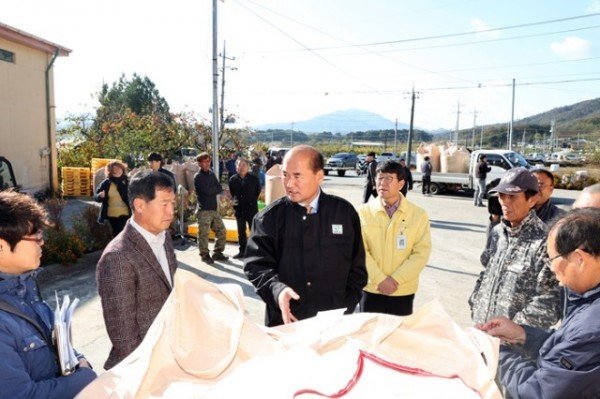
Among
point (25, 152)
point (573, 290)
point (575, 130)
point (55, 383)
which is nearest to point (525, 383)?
point (573, 290)

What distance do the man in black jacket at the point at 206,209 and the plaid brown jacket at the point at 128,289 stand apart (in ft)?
18.2

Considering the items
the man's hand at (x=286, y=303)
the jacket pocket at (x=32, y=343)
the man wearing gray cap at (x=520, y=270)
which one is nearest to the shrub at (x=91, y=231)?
the man's hand at (x=286, y=303)

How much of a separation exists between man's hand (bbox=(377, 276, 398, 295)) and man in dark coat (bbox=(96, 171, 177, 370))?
1727 millimetres

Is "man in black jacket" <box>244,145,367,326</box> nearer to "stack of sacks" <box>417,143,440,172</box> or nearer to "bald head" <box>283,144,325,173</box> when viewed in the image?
"bald head" <box>283,144,325,173</box>

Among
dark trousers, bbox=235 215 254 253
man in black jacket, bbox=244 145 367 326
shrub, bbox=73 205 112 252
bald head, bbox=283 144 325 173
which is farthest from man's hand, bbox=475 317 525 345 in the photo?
shrub, bbox=73 205 112 252

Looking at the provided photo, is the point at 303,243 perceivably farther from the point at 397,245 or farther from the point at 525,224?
the point at 525,224

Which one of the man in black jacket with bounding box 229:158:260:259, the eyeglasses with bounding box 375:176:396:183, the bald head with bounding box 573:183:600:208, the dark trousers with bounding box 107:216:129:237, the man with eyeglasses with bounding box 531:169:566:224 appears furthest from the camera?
the man in black jacket with bounding box 229:158:260:259

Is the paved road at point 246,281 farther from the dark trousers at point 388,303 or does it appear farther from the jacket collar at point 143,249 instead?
the dark trousers at point 388,303

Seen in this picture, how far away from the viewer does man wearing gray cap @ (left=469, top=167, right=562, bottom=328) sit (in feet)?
8.30

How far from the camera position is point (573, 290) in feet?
6.08

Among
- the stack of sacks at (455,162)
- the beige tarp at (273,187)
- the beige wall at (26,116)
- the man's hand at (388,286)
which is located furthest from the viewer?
the stack of sacks at (455,162)

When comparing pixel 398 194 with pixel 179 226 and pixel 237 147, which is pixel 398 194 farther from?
pixel 237 147

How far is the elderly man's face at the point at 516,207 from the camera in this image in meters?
2.85

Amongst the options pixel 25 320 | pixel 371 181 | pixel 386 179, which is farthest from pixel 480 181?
pixel 25 320
